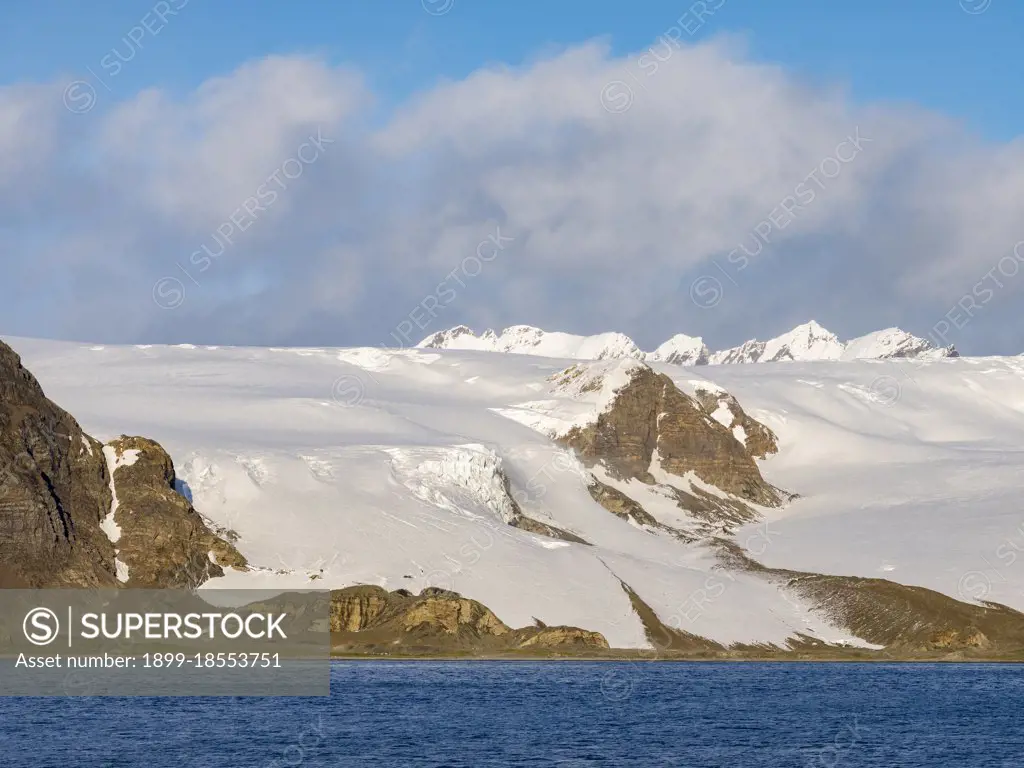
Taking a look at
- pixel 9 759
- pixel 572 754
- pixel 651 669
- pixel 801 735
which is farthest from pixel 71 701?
pixel 651 669

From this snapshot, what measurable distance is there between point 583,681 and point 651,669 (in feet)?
82.9

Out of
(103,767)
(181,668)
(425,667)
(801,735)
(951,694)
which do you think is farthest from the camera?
(425,667)

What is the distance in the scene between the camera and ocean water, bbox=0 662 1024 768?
103 meters

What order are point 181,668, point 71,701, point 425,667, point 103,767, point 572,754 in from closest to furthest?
point 103,767, point 572,754, point 71,701, point 181,668, point 425,667

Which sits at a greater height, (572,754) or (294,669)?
(294,669)

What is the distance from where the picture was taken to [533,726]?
12175cm

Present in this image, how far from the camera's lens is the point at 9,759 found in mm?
95938

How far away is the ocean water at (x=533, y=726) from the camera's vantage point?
337 feet

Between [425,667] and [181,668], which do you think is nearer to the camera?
[181,668]

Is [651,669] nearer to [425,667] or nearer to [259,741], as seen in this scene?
[425,667]

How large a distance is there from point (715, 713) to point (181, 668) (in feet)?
212

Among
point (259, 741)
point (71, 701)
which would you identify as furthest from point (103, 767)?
point (71, 701)

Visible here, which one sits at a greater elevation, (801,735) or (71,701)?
(71,701)

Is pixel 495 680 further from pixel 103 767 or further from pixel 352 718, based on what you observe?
pixel 103 767
